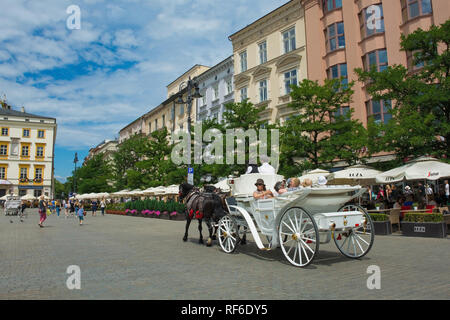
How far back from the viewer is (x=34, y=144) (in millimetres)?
74125

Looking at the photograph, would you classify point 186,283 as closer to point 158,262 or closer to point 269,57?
point 158,262

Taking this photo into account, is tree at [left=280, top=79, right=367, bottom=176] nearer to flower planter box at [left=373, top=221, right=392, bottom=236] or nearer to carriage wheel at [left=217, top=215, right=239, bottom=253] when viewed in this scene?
flower planter box at [left=373, top=221, right=392, bottom=236]

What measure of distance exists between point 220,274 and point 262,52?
97.5ft

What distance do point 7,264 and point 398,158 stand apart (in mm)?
13520

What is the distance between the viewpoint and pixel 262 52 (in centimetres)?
3281

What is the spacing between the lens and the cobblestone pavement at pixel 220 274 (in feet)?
15.3

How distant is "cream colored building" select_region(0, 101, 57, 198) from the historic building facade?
1884 inches

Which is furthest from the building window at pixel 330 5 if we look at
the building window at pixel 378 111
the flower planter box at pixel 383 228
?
the flower planter box at pixel 383 228

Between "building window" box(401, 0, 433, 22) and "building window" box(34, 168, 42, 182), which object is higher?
"building window" box(401, 0, 433, 22)

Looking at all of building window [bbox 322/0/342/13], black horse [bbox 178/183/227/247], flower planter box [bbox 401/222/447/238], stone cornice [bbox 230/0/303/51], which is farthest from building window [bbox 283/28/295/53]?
black horse [bbox 178/183/227/247]

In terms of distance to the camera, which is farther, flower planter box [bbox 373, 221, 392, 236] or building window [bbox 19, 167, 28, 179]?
building window [bbox 19, 167, 28, 179]

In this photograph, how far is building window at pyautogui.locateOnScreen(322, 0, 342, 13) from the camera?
2663 centimetres

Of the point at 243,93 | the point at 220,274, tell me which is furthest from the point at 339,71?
the point at 220,274

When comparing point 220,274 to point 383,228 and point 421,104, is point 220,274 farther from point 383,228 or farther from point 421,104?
point 421,104
